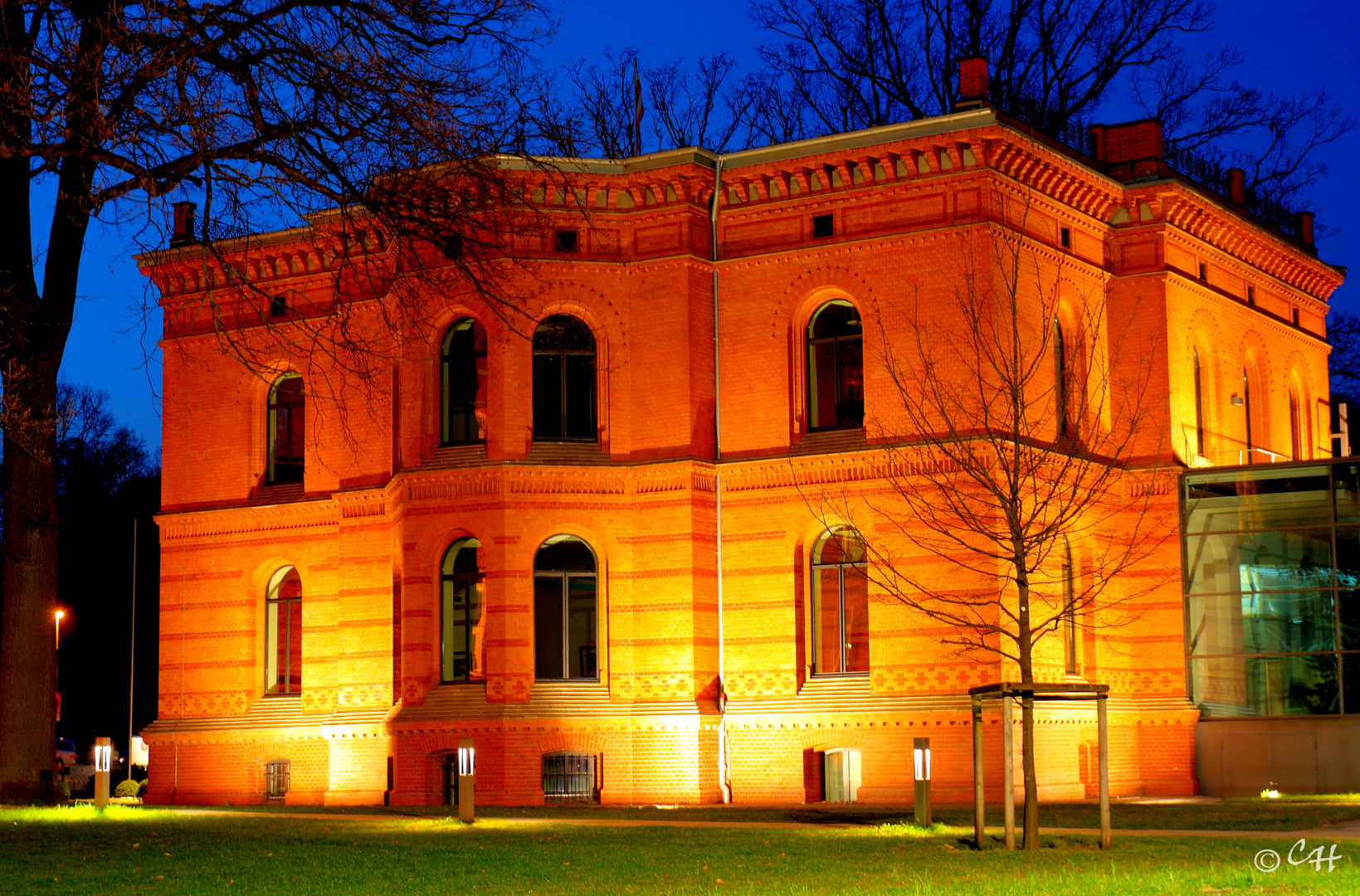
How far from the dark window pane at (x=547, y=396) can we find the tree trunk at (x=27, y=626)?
9283mm

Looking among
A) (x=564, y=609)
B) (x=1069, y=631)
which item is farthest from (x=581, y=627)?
(x=1069, y=631)

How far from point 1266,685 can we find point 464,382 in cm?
1419

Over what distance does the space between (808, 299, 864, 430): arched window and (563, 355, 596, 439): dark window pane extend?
11.9ft

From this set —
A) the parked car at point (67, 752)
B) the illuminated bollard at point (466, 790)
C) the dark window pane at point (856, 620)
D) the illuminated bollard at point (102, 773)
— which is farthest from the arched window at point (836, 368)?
the parked car at point (67, 752)

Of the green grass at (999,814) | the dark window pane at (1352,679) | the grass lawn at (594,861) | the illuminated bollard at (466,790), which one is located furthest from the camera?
the dark window pane at (1352,679)

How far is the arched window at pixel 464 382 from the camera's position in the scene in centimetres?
2841

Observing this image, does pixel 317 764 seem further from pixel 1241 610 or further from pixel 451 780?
pixel 1241 610

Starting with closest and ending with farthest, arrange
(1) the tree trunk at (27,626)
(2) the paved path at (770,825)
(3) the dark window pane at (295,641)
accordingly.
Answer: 1. (2) the paved path at (770,825)
2. (1) the tree trunk at (27,626)
3. (3) the dark window pane at (295,641)

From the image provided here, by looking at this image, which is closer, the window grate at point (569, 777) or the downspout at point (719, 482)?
the window grate at point (569, 777)

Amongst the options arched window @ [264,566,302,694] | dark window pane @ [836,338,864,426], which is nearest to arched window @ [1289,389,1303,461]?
dark window pane @ [836,338,864,426]

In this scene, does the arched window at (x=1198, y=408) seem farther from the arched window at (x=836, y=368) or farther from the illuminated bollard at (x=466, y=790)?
the illuminated bollard at (x=466, y=790)

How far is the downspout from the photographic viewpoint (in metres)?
27.2

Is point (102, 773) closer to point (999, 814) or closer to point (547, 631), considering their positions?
point (547, 631)

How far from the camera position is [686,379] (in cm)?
2772
